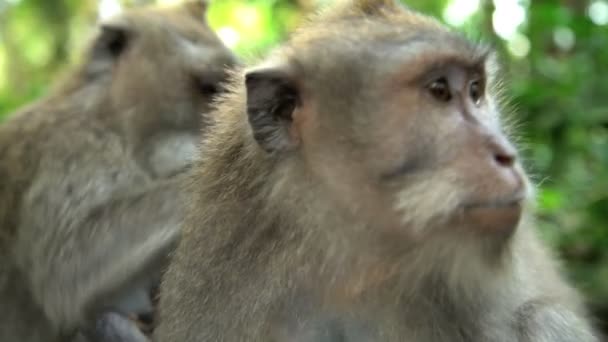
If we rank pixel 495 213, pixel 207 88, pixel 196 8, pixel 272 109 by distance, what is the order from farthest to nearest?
pixel 196 8, pixel 207 88, pixel 272 109, pixel 495 213

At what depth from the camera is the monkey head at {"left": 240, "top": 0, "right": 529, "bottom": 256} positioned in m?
2.48

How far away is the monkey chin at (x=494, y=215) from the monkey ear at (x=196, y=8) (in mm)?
3400

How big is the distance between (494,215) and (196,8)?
11.6ft

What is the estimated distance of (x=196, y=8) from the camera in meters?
5.64

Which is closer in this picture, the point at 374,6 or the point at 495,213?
the point at 495,213

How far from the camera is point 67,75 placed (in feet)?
17.9

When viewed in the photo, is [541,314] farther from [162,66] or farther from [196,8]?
[196,8]

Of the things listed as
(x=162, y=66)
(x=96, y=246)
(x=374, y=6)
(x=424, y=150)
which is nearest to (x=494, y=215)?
(x=424, y=150)

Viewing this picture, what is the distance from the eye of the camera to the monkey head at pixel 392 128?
2.48 metres

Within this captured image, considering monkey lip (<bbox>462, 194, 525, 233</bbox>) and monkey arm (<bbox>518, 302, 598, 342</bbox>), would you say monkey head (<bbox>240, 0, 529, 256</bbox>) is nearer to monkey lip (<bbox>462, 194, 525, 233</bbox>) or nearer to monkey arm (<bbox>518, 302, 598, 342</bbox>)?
monkey lip (<bbox>462, 194, 525, 233</bbox>)

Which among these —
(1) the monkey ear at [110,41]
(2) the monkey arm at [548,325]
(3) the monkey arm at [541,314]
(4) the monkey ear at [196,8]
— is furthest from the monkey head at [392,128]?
(4) the monkey ear at [196,8]

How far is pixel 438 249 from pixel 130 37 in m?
3.20

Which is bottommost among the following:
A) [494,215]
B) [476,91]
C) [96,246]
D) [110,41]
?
[96,246]

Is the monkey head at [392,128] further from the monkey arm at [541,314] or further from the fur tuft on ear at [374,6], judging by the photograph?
the monkey arm at [541,314]
